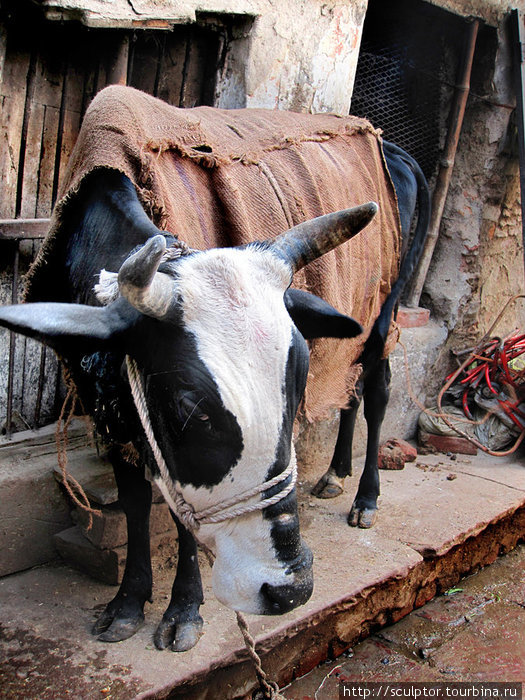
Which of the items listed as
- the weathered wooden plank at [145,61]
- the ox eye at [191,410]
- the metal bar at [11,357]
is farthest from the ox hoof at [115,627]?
the weathered wooden plank at [145,61]

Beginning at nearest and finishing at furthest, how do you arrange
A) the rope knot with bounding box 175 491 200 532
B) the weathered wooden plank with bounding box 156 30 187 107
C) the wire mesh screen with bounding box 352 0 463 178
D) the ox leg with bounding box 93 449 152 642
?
the rope knot with bounding box 175 491 200 532
the ox leg with bounding box 93 449 152 642
the weathered wooden plank with bounding box 156 30 187 107
the wire mesh screen with bounding box 352 0 463 178

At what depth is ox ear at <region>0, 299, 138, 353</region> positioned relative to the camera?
188 centimetres

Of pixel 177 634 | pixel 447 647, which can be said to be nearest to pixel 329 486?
pixel 447 647

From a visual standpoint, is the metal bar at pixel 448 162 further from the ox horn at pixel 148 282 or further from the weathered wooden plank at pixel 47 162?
the ox horn at pixel 148 282

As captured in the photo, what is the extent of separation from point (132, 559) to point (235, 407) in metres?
1.28

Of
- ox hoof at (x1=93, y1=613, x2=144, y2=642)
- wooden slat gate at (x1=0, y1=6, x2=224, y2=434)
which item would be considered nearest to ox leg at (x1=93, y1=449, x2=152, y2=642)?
ox hoof at (x1=93, y1=613, x2=144, y2=642)

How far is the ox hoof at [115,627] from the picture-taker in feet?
8.89

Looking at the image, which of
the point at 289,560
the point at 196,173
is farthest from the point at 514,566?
the point at 196,173

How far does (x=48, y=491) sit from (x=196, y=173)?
168 cm

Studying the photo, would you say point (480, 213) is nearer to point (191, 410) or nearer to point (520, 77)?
point (520, 77)

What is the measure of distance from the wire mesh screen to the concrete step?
256 centimetres

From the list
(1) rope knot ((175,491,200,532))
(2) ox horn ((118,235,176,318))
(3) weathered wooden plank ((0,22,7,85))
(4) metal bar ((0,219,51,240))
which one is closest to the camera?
(2) ox horn ((118,235,176,318))

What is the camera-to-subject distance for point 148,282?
1.81 metres

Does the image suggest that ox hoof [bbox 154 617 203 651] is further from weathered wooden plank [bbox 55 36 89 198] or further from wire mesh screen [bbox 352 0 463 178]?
wire mesh screen [bbox 352 0 463 178]
